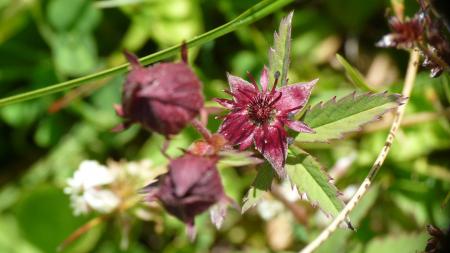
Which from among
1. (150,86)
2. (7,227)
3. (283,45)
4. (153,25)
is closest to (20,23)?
(153,25)

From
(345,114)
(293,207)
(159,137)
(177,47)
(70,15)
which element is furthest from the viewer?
(70,15)

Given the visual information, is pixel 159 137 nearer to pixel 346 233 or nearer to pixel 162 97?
pixel 346 233

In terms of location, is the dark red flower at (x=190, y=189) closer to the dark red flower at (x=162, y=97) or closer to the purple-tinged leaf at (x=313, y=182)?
the dark red flower at (x=162, y=97)

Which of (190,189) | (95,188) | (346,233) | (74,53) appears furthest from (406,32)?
(74,53)

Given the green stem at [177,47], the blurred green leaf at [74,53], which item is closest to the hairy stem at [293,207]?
the green stem at [177,47]

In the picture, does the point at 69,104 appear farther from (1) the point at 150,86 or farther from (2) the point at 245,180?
(1) the point at 150,86
